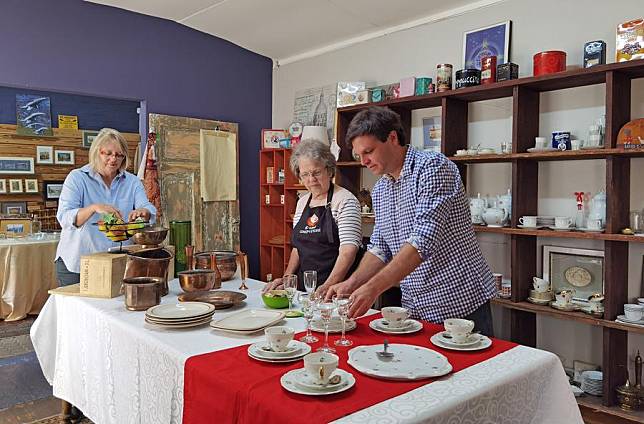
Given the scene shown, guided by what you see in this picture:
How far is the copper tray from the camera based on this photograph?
7.44 ft

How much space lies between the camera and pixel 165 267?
248 centimetres

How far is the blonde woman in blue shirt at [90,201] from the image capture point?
2840 mm

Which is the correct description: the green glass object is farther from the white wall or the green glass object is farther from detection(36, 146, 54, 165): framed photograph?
detection(36, 146, 54, 165): framed photograph

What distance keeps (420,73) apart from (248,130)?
2.30m

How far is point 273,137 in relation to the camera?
5668 mm

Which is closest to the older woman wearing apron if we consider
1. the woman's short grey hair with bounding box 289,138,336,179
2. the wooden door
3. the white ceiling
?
the woman's short grey hair with bounding box 289,138,336,179

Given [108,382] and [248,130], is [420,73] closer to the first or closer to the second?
[248,130]

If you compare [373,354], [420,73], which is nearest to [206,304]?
[373,354]

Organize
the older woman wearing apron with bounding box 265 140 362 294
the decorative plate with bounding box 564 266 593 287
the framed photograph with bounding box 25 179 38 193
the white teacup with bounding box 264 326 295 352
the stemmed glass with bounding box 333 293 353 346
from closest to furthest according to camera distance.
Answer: the white teacup with bounding box 264 326 295 352 < the stemmed glass with bounding box 333 293 353 346 < the older woman wearing apron with bounding box 265 140 362 294 < the decorative plate with bounding box 564 266 593 287 < the framed photograph with bounding box 25 179 38 193

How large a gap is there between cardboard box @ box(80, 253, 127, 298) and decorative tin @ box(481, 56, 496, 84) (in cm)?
271

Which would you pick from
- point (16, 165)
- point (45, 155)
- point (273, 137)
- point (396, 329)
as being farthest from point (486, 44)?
point (16, 165)

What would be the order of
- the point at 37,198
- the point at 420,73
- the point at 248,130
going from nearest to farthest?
the point at 420,73 → the point at 248,130 → the point at 37,198

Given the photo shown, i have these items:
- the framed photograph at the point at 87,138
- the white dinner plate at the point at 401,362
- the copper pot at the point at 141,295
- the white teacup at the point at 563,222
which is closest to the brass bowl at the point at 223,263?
the copper pot at the point at 141,295

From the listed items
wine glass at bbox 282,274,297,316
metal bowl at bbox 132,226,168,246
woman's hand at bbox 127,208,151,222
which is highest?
woman's hand at bbox 127,208,151,222
